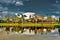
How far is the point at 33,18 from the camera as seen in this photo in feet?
4.99

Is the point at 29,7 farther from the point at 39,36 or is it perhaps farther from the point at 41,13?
the point at 39,36

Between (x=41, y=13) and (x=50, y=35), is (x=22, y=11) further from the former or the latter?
(x=50, y=35)

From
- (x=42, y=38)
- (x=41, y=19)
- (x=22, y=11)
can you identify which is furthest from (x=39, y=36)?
(x=22, y=11)

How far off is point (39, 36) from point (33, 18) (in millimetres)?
181

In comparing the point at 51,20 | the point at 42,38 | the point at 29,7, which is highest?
the point at 29,7

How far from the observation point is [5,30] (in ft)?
4.97

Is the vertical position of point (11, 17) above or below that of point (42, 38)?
above

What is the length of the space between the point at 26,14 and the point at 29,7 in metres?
0.07

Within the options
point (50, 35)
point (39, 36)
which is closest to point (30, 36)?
point (39, 36)

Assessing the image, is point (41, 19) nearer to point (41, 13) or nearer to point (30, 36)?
point (41, 13)

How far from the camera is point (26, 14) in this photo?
1517 millimetres

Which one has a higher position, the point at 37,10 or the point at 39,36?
the point at 37,10

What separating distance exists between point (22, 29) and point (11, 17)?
157 mm

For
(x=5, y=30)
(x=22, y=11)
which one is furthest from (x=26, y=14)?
(x=5, y=30)
